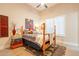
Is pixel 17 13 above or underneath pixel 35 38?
above

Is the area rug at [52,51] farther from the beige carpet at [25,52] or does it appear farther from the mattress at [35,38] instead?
the mattress at [35,38]

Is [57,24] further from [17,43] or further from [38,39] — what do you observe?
[17,43]

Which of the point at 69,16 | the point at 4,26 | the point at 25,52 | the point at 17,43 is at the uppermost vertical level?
the point at 69,16

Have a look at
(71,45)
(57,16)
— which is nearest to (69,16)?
(57,16)

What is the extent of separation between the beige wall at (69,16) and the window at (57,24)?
0.04 m

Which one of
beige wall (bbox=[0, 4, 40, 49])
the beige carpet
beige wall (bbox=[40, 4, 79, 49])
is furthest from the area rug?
beige wall (bbox=[0, 4, 40, 49])

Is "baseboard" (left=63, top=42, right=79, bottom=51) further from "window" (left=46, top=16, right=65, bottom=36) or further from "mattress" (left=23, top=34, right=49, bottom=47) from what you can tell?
"mattress" (left=23, top=34, right=49, bottom=47)

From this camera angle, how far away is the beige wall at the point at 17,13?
1.66 m

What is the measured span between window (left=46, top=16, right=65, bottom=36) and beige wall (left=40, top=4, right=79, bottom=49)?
0.04 m

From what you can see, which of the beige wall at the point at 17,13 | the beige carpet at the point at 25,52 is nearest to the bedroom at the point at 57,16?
the beige wall at the point at 17,13

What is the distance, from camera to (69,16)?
1692 mm

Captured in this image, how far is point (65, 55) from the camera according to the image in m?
1.72

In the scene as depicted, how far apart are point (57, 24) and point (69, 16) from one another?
21 cm

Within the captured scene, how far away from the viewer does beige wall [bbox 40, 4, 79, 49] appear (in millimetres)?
1690
